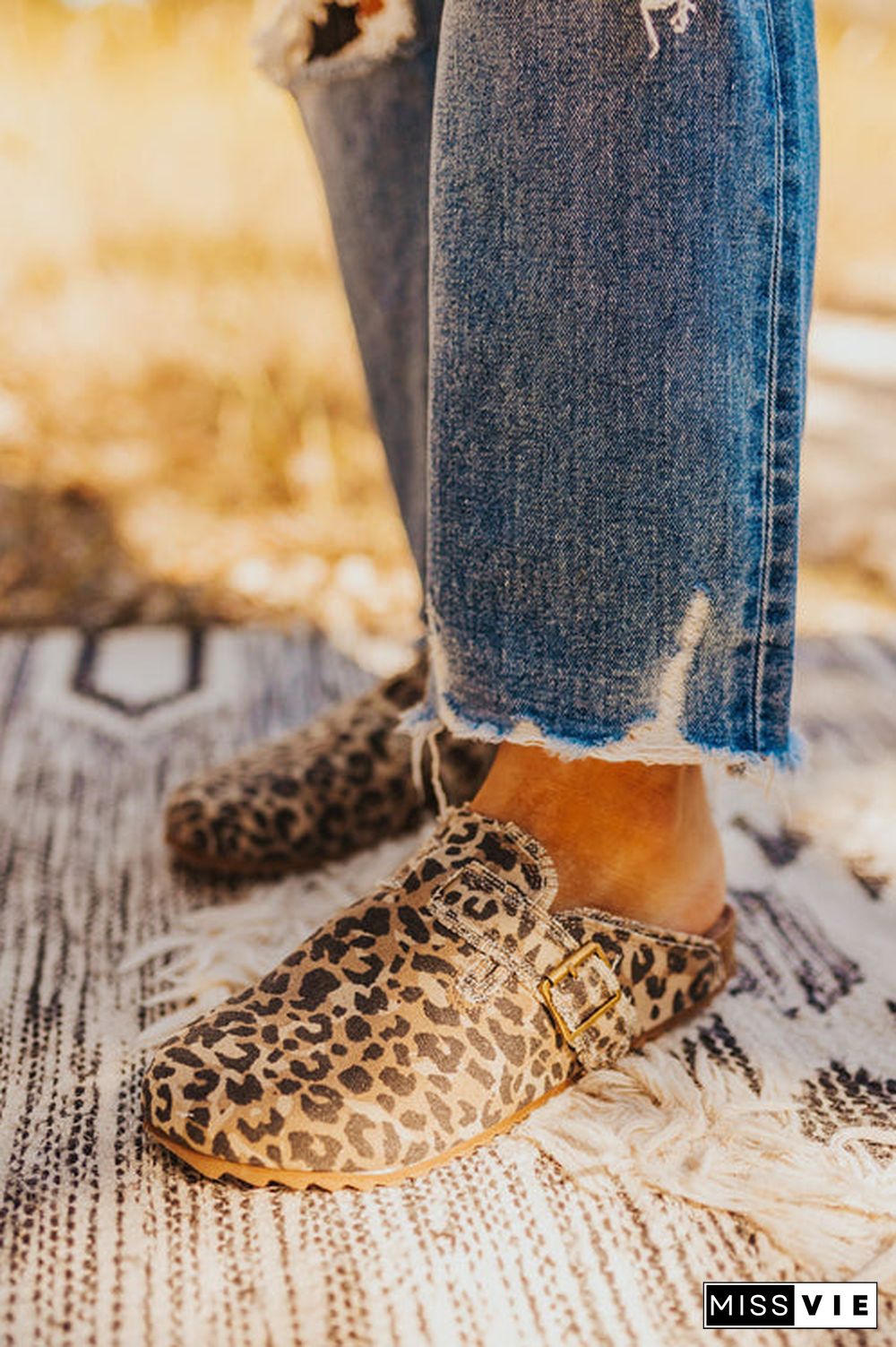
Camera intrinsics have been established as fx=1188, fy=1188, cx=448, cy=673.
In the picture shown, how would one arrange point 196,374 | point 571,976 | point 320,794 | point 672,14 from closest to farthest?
point 672,14
point 571,976
point 320,794
point 196,374

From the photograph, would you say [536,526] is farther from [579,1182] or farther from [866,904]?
[866,904]

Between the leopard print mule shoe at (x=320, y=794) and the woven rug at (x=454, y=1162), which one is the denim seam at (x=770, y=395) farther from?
the leopard print mule shoe at (x=320, y=794)

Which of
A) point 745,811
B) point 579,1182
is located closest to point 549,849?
point 579,1182

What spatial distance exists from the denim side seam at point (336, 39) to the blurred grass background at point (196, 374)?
0.70 m

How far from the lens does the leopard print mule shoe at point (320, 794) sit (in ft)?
2.88

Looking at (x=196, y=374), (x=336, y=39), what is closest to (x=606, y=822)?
(x=336, y=39)

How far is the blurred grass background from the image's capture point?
1543 millimetres

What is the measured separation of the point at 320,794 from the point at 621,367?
449 millimetres

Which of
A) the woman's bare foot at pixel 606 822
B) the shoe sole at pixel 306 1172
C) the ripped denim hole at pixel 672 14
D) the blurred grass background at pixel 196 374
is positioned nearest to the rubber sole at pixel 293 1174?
the shoe sole at pixel 306 1172

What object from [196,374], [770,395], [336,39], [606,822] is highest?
[336,39]

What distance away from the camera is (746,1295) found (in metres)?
0.53

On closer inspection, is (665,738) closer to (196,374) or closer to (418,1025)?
(418,1025)

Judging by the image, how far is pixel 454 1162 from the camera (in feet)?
1.99

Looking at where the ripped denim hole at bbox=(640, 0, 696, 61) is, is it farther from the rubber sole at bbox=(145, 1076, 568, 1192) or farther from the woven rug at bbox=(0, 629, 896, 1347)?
the rubber sole at bbox=(145, 1076, 568, 1192)
